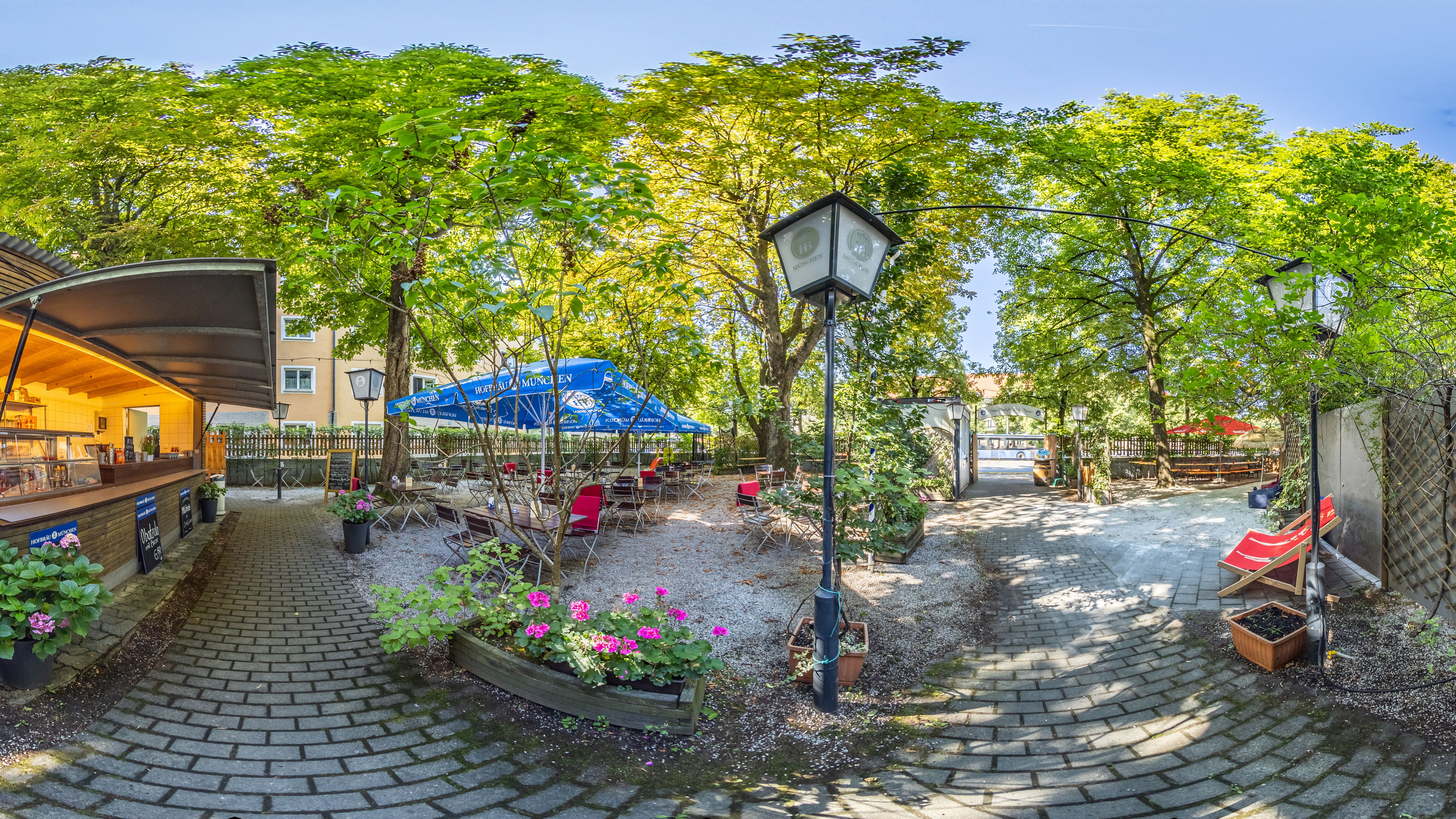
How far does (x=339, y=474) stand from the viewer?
1391 centimetres

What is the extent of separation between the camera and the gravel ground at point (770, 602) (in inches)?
167

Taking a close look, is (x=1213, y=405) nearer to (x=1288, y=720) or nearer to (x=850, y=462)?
(x=1288, y=720)

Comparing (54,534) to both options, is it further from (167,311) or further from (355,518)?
(355,518)

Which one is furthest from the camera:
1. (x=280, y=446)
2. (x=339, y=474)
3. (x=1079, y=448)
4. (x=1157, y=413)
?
(x=280, y=446)

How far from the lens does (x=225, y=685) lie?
14.1 feet

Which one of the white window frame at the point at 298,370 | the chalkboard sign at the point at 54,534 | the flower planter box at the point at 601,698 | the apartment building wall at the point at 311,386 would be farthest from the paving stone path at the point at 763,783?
the white window frame at the point at 298,370

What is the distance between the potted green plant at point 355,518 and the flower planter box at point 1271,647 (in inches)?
358

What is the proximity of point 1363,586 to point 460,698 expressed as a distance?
790cm

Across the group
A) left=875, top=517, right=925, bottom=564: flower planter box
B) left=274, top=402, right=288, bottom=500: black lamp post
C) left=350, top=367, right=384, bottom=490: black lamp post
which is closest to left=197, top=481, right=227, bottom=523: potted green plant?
left=274, top=402, right=288, bottom=500: black lamp post

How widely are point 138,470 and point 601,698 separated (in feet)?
21.5

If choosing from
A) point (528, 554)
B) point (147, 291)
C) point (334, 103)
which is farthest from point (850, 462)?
point (334, 103)

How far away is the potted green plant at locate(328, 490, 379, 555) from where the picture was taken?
27.5 ft

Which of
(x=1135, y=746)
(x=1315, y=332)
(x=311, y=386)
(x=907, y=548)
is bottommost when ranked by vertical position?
(x=1135, y=746)

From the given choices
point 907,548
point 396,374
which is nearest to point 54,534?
point 396,374
